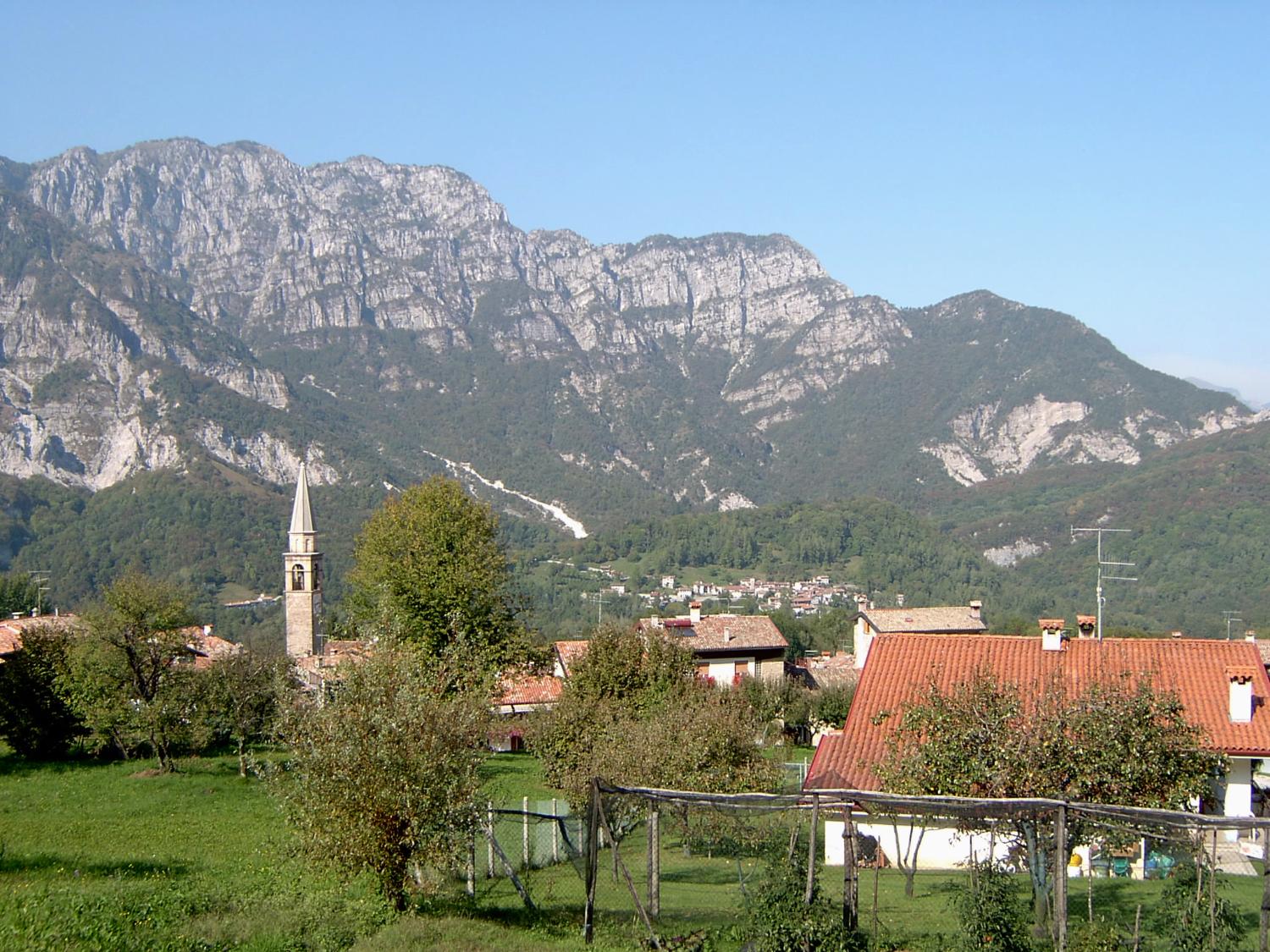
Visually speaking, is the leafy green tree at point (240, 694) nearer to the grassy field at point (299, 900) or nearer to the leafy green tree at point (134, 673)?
the leafy green tree at point (134, 673)

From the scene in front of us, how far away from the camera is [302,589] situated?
75062 millimetres

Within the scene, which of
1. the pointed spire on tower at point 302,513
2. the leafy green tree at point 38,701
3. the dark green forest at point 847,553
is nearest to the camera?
the leafy green tree at point 38,701

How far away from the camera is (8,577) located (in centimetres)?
9844

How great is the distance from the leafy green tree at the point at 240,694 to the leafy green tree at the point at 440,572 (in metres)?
4.42

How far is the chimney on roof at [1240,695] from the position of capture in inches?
1068

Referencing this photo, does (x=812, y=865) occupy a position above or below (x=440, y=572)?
below

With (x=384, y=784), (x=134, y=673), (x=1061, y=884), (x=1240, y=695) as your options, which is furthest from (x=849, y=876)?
(x=134, y=673)

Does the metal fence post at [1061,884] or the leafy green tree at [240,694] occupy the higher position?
the metal fence post at [1061,884]

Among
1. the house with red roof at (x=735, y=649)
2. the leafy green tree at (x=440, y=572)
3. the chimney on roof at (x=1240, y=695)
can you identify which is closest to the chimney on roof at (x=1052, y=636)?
the chimney on roof at (x=1240, y=695)

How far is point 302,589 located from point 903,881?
61.8m

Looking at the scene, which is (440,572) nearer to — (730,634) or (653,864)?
(730,634)

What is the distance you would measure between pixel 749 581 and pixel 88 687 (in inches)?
6127

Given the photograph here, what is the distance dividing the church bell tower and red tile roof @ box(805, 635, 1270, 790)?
5116 cm

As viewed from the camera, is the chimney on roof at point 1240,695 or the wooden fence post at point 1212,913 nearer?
the wooden fence post at point 1212,913
